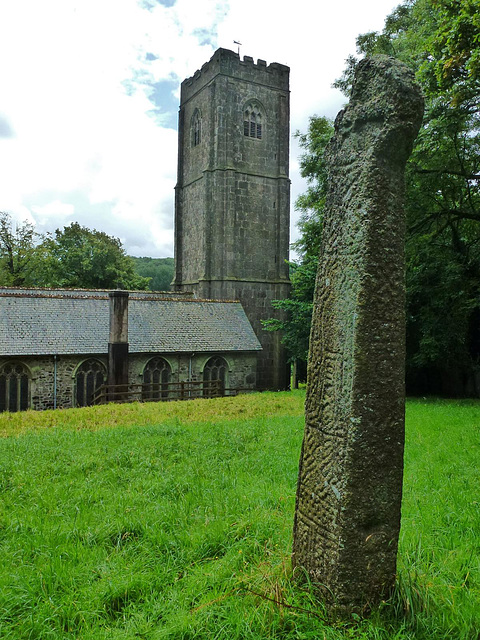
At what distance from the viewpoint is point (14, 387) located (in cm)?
1939

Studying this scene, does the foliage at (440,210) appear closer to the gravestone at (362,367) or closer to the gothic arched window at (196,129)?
the gravestone at (362,367)

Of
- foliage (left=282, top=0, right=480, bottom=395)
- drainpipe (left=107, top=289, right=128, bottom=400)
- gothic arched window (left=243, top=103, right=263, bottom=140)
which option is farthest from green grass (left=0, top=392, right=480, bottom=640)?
gothic arched window (left=243, top=103, right=263, bottom=140)

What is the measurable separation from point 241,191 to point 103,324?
13.4 metres

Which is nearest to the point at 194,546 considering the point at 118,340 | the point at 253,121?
the point at 118,340

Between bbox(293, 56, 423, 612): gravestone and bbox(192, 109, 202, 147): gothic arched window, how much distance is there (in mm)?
30250

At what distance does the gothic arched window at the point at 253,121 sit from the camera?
30.3 meters

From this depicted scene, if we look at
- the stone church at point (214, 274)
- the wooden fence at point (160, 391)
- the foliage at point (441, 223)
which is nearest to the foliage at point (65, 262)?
the stone church at point (214, 274)

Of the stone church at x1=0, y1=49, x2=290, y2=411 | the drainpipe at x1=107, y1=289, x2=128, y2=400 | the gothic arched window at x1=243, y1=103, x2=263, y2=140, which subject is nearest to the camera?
the drainpipe at x1=107, y1=289, x2=128, y2=400

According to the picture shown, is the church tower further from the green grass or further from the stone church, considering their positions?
the green grass

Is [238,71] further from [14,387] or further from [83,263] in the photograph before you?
[14,387]

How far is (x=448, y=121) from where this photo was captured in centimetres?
1217

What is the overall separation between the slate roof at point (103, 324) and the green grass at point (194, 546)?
42.5ft

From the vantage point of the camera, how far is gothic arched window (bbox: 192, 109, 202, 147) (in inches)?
1229

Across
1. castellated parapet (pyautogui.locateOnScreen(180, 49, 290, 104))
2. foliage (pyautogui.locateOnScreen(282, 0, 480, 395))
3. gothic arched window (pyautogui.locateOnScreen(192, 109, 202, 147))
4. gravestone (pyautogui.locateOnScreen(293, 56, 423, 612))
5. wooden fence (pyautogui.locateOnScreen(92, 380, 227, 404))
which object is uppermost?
castellated parapet (pyautogui.locateOnScreen(180, 49, 290, 104))
